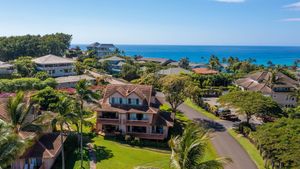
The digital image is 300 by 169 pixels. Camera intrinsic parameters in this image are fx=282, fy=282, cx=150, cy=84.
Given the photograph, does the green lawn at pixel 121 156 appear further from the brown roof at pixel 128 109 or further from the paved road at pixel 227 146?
the brown roof at pixel 128 109

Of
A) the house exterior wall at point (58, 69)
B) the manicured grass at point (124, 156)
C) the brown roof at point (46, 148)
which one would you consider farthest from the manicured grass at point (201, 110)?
the house exterior wall at point (58, 69)

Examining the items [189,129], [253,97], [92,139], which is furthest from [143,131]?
[189,129]

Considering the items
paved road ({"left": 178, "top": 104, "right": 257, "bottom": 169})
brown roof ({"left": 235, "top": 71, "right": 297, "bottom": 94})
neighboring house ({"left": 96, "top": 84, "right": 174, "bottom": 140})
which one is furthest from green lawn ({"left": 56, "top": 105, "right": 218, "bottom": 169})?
brown roof ({"left": 235, "top": 71, "right": 297, "bottom": 94})

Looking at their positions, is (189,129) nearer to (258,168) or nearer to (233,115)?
(258,168)

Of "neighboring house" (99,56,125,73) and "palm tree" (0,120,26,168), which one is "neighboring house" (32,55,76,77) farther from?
"palm tree" (0,120,26,168)

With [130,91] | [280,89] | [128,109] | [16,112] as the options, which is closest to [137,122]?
[128,109]

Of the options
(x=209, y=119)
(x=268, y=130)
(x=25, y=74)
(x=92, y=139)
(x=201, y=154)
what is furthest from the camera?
(x=25, y=74)
